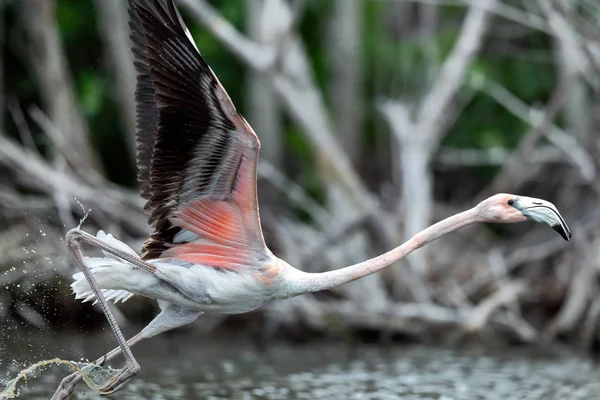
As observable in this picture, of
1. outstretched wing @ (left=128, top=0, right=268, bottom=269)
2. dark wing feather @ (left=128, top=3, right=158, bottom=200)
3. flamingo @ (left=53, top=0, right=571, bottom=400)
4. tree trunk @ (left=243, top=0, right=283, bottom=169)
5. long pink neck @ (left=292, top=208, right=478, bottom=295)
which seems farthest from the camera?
tree trunk @ (left=243, top=0, right=283, bottom=169)

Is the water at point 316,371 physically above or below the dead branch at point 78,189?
below

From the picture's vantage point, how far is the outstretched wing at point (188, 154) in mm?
6734

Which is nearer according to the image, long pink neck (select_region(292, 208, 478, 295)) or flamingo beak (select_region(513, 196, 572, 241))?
flamingo beak (select_region(513, 196, 572, 241))

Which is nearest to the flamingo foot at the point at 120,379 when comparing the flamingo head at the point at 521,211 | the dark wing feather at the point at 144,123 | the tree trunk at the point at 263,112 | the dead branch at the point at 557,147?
the dark wing feather at the point at 144,123

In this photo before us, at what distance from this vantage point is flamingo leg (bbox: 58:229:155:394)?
712 centimetres

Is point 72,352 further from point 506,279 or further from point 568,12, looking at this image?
point 568,12

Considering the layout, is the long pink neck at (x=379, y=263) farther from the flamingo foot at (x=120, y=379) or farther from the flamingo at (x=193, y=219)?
the flamingo foot at (x=120, y=379)

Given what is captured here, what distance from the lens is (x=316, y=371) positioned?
34.9ft

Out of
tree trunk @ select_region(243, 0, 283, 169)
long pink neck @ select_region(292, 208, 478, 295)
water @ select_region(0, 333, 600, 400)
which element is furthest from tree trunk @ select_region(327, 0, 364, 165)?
→ long pink neck @ select_region(292, 208, 478, 295)

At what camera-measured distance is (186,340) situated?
12586mm

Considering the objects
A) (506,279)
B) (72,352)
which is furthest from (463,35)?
(72,352)

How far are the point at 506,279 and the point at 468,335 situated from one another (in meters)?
0.78

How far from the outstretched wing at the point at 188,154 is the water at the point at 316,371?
1556 mm

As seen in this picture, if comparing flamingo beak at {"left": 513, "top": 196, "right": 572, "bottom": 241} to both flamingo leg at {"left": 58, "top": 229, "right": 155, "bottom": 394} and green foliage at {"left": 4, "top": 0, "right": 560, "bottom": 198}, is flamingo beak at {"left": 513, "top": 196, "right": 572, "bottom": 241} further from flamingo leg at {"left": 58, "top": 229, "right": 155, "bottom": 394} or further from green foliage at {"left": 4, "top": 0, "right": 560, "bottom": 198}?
green foliage at {"left": 4, "top": 0, "right": 560, "bottom": 198}
